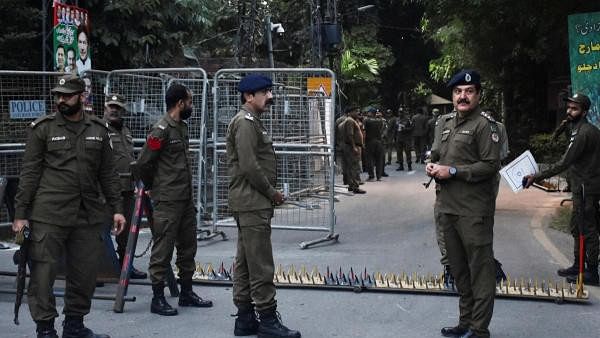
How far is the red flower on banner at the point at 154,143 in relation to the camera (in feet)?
21.9

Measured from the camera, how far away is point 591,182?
7887 mm

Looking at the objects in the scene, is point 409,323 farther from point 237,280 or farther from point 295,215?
point 295,215

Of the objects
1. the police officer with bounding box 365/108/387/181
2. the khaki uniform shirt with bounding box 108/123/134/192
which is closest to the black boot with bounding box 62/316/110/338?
the khaki uniform shirt with bounding box 108/123/134/192

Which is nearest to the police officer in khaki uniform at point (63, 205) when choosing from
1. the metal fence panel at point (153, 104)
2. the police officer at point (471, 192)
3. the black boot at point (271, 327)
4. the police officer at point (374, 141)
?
the black boot at point (271, 327)

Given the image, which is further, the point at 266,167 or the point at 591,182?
the point at 591,182

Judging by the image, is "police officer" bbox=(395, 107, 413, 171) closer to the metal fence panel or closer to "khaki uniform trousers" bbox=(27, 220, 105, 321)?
the metal fence panel

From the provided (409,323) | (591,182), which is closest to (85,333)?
(409,323)

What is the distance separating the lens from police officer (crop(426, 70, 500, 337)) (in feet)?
18.5

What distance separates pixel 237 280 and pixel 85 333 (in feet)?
4.08

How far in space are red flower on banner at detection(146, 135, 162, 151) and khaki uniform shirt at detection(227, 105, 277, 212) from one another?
34.0 inches

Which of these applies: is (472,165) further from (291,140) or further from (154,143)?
(291,140)

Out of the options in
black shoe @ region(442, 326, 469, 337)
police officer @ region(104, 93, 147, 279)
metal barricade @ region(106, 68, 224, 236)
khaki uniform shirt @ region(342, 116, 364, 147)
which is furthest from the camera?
khaki uniform shirt @ region(342, 116, 364, 147)

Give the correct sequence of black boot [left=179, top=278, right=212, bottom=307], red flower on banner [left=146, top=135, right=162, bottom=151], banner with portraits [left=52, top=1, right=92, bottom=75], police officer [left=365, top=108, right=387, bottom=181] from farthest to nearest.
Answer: police officer [left=365, top=108, right=387, bottom=181]
banner with portraits [left=52, top=1, right=92, bottom=75]
black boot [left=179, top=278, right=212, bottom=307]
red flower on banner [left=146, top=135, right=162, bottom=151]

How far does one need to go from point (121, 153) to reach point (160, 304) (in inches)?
85.1
